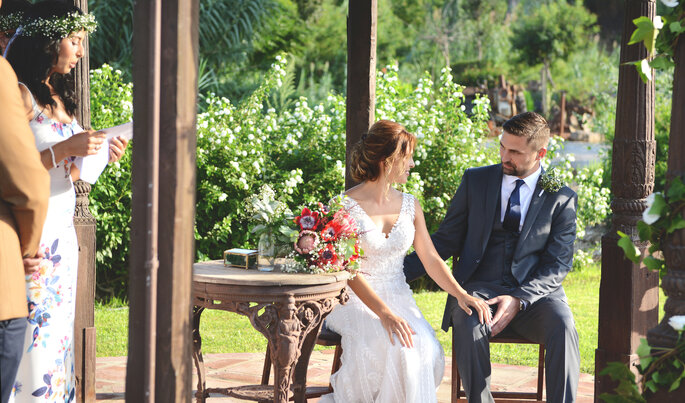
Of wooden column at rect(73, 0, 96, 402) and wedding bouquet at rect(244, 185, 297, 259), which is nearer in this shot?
wedding bouquet at rect(244, 185, 297, 259)

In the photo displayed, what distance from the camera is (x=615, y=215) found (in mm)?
4129

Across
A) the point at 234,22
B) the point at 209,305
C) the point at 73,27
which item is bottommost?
the point at 209,305

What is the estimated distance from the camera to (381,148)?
13.1 ft

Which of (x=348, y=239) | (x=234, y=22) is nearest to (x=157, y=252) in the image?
(x=348, y=239)

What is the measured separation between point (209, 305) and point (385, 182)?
116 centimetres

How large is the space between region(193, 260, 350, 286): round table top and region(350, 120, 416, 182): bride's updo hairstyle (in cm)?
62

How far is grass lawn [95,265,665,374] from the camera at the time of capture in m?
6.00

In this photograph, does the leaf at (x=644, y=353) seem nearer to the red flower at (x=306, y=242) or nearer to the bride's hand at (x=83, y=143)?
the red flower at (x=306, y=242)

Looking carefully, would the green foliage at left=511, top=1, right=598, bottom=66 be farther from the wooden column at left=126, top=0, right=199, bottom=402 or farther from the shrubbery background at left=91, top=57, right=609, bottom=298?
the wooden column at left=126, top=0, right=199, bottom=402

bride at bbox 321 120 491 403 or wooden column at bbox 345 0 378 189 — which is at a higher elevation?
wooden column at bbox 345 0 378 189

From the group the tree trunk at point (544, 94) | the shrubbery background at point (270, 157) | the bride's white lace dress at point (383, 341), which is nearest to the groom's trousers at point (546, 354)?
the bride's white lace dress at point (383, 341)

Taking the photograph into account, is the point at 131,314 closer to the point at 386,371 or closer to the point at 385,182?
the point at 386,371

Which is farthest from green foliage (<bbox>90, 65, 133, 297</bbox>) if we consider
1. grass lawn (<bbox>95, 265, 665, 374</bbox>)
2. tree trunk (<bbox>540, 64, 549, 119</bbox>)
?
tree trunk (<bbox>540, 64, 549, 119</bbox>)

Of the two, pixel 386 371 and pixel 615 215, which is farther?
pixel 615 215
